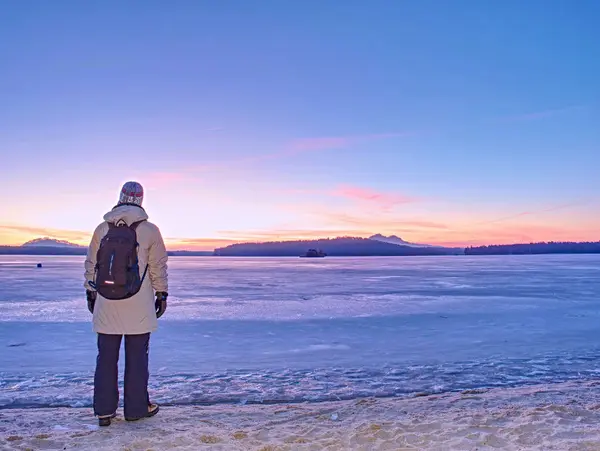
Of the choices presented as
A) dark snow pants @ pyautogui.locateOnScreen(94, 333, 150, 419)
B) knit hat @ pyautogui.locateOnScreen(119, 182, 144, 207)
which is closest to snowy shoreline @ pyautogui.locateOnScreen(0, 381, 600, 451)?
dark snow pants @ pyautogui.locateOnScreen(94, 333, 150, 419)

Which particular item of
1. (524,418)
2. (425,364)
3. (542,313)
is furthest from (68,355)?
(542,313)

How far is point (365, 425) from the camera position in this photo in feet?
12.8

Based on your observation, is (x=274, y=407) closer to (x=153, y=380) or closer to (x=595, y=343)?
(x=153, y=380)

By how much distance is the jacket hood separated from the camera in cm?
374

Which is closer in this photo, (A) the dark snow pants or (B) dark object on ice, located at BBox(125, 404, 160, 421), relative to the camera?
(A) the dark snow pants

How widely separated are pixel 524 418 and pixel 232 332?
6.01 meters

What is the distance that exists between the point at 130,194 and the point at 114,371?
1316 mm

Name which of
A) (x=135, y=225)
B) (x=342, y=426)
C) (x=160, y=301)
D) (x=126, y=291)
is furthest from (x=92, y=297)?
(x=342, y=426)

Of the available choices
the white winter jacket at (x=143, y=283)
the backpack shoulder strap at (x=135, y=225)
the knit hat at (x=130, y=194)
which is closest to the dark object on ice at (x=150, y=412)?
the white winter jacket at (x=143, y=283)

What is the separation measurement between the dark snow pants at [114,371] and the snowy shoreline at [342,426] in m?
0.18

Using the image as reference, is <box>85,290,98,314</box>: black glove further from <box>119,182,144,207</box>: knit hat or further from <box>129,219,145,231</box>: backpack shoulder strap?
<box>119,182,144,207</box>: knit hat

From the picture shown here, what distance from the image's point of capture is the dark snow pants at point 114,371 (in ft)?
12.4

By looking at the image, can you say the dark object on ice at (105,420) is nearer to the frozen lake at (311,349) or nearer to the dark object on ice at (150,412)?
the dark object on ice at (150,412)

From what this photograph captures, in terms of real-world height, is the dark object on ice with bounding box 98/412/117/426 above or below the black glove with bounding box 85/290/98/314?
below
